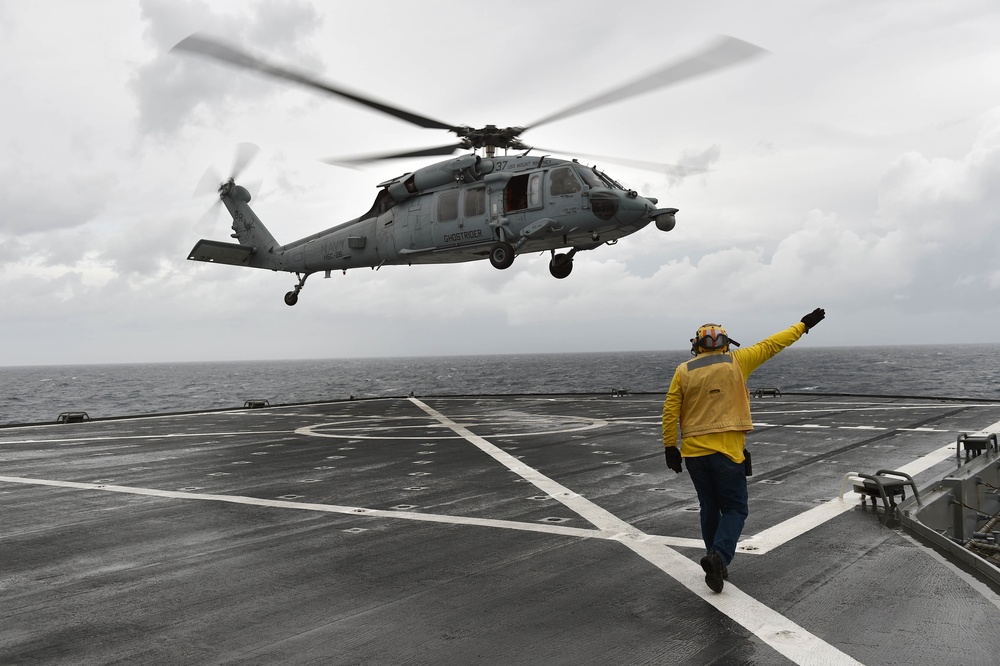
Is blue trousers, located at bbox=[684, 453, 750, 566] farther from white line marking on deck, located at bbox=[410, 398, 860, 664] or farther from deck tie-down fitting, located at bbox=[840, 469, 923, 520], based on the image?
deck tie-down fitting, located at bbox=[840, 469, 923, 520]

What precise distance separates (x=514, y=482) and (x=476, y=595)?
4485 millimetres

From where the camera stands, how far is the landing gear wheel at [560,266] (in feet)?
70.8

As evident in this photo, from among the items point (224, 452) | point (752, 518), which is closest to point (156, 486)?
point (224, 452)

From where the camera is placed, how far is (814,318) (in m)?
5.84

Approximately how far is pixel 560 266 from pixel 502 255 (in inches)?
92.8

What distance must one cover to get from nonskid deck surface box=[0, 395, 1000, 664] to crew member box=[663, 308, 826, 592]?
1.76ft

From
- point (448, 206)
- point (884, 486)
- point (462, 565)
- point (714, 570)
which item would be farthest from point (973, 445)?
point (448, 206)

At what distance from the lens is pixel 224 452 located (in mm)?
13422

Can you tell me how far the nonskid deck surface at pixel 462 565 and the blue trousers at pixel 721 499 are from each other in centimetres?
37

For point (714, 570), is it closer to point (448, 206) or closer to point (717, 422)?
point (717, 422)

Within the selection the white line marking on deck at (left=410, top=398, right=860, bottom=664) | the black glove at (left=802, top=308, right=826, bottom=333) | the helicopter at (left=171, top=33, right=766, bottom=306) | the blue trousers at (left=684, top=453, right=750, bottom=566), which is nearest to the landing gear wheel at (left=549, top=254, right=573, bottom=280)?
the helicopter at (left=171, top=33, right=766, bottom=306)

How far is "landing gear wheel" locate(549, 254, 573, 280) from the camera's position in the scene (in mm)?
21578

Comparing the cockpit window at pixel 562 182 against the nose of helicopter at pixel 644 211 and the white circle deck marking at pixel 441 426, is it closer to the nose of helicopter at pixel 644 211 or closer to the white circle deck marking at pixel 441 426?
the nose of helicopter at pixel 644 211

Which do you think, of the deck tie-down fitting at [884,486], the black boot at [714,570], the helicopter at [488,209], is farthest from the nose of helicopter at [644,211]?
the black boot at [714,570]
